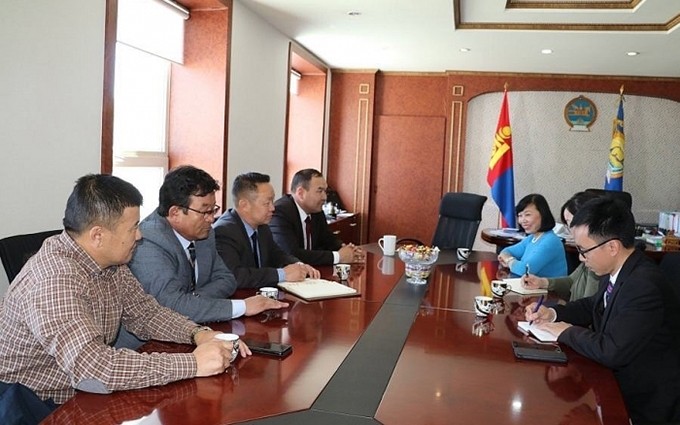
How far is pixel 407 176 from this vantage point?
24.6 feet

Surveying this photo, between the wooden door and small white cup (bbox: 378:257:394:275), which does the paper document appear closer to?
small white cup (bbox: 378:257:394:275)

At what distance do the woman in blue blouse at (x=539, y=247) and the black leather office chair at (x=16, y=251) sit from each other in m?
2.33

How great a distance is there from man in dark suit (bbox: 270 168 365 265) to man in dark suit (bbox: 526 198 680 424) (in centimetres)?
157

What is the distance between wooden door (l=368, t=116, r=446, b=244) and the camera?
24.2ft

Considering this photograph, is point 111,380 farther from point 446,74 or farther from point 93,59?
point 446,74

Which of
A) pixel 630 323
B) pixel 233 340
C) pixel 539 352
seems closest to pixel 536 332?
pixel 539 352

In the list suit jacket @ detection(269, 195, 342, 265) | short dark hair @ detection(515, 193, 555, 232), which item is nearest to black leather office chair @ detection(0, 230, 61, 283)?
suit jacket @ detection(269, 195, 342, 265)

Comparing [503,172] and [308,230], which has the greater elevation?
[503,172]

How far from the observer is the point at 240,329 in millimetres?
2002

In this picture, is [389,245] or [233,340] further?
[389,245]

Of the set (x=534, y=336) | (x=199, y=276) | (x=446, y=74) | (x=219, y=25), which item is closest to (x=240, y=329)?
(x=199, y=276)

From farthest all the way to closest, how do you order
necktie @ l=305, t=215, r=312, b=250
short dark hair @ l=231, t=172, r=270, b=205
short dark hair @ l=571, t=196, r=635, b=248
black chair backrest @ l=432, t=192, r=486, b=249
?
black chair backrest @ l=432, t=192, r=486, b=249 < necktie @ l=305, t=215, r=312, b=250 < short dark hair @ l=231, t=172, r=270, b=205 < short dark hair @ l=571, t=196, r=635, b=248

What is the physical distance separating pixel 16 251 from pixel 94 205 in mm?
692

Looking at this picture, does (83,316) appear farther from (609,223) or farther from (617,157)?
(617,157)
